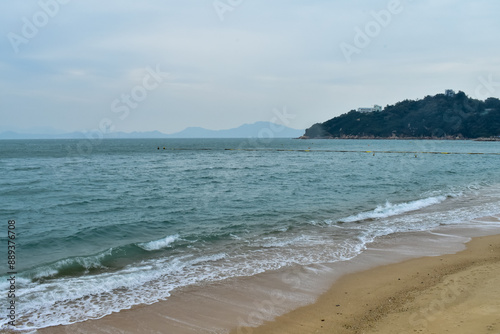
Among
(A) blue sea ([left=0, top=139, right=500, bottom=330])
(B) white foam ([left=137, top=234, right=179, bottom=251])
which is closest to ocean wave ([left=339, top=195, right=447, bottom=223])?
(A) blue sea ([left=0, top=139, right=500, bottom=330])

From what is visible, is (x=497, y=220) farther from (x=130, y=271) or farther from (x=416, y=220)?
(x=130, y=271)

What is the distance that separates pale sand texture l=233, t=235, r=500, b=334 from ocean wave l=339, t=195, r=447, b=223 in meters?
7.30

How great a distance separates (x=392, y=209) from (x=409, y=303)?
44.3ft

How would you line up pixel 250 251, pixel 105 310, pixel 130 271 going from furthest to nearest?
pixel 250 251
pixel 130 271
pixel 105 310

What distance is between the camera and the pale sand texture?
682cm

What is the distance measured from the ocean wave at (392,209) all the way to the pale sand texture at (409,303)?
24.0ft

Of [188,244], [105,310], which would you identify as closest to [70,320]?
[105,310]

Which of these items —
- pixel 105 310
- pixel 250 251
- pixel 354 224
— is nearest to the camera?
pixel 105 310

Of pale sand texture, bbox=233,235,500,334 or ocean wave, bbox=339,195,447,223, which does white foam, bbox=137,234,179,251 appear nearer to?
pale sand texture, bbox=233,235,500,334

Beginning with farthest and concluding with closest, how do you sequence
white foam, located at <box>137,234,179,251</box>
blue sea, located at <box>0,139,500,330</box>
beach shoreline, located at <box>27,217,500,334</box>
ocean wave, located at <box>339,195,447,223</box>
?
ocean wave, located at <box>339,195,447,223</box>
white foam, located at <box>137,234,179,251</box>
blue sea, located at <box>0,139,500,330</box>
beach shoreline, located at <box>27,217,500,334</box>

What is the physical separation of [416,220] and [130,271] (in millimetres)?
13882

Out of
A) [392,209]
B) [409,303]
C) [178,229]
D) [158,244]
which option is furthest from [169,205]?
[409,303]

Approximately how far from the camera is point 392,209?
20609mm

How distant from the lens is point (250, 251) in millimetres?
12734
